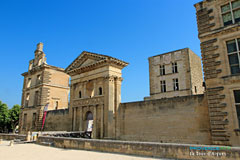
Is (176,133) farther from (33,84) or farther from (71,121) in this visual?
(33,84)

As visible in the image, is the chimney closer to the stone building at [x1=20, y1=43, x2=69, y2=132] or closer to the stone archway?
the stone building at [x1=20, y1=43, x2=69, y2=132]

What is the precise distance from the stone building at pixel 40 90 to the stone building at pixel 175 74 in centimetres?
1472

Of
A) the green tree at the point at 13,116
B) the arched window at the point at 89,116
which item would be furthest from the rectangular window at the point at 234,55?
the green tree at the point at 13,116

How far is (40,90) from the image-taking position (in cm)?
2716

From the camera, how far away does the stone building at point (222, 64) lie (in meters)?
10.6

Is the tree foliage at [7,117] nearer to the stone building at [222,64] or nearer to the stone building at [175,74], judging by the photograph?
the stone building at [175,74]

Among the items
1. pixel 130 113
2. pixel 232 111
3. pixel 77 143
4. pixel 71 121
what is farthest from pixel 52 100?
pixel 232 111

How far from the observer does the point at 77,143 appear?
11.0 meters

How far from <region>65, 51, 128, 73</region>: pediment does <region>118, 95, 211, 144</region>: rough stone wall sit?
4.66 metres

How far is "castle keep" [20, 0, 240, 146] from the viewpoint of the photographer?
1115 centimetres

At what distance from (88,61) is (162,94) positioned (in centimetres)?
1289

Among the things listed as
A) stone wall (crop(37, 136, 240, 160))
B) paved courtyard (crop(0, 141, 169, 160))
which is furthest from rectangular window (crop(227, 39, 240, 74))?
paved courtyard (crop(0, 141, 169, 160))

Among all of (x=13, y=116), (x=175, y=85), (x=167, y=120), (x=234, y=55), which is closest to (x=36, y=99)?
(x=13, y=116)

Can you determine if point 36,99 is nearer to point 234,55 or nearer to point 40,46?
point 40,46
